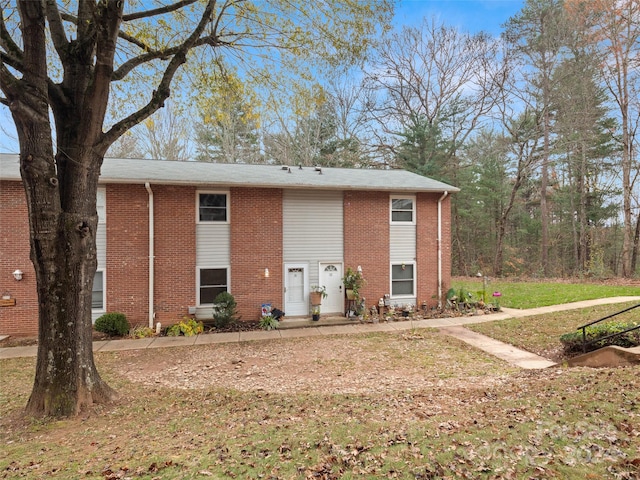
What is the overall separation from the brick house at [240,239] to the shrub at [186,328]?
0.44 m

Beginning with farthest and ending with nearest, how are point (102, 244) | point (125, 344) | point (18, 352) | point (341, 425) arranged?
1. point (102, 244)
2. point (125, 344)
3. point (18, 352)
4. point (341, 425)

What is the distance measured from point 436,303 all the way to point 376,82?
1682cm

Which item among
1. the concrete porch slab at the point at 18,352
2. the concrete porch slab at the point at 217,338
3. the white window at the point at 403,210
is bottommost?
the concrete porch slab at the point at 217,338

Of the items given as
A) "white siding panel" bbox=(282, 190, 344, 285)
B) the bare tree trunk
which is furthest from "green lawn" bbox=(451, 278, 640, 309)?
the bare tree trunk

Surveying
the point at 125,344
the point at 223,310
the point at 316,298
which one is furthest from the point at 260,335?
the point at 125,344

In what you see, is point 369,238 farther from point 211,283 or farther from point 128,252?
point 128,252

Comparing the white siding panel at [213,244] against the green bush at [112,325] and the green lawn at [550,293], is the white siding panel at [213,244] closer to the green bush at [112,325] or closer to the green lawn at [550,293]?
the green bush at [112,325]

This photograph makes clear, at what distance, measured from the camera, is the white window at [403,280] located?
41.4 feet

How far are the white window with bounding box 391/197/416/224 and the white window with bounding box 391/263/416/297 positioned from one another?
1714 millimetres

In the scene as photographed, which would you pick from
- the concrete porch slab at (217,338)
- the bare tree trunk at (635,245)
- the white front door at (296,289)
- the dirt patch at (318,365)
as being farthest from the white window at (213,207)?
the bare tree trunk at (635,245)

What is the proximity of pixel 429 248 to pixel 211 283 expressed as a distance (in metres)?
8.25

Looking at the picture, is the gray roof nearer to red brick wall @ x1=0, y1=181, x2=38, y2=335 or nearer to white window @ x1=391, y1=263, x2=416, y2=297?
red brick wall @ x1=0, y1=181, x2=38, y2=335

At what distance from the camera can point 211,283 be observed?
1120 centimetres

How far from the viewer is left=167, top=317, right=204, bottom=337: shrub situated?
1021 centimetres
